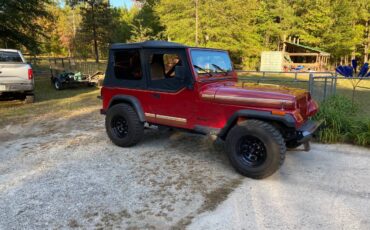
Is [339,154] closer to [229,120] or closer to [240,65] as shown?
[229,120]

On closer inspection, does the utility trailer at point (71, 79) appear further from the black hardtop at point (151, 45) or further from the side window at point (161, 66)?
the side window at point (161, 66)

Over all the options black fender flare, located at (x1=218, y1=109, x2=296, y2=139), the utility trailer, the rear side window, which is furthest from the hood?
the utility trailer

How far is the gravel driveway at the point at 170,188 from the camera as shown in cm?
295

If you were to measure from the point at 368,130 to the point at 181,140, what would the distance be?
10.9 feet

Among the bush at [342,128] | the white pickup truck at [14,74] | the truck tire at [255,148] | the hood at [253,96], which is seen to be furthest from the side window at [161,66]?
the white pickup truck at [14,74]

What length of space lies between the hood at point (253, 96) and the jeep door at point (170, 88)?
317mm

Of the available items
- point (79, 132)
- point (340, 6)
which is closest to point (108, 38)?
point (340, 6)

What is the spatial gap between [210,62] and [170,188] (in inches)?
81.8

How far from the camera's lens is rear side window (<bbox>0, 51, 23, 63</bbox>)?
28.7 ft

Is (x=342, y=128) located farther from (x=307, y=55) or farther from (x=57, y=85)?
(x=307, y=55)

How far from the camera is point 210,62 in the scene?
467 cm

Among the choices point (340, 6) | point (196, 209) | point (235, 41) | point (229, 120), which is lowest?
point (196, 209)

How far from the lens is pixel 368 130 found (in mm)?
5285

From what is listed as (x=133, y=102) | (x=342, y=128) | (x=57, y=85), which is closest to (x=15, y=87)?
(x=57, y=85)
